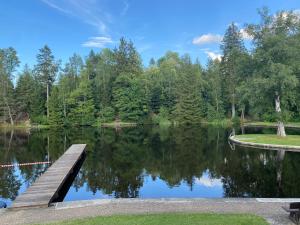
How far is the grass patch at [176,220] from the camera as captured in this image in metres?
8.42

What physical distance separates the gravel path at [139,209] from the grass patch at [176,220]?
0.50 metres

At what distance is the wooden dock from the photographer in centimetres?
1087

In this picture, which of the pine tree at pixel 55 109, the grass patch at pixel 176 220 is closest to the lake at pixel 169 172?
the grass patch at pixel 176 220

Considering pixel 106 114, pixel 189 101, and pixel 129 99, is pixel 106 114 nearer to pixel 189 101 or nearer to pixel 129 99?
pixel 129 99

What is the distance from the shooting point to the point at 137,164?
69.9 feet

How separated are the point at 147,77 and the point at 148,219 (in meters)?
60.4

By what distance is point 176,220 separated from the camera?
866 centimetres

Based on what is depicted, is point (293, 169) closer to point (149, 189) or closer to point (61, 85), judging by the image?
point (149, 189)

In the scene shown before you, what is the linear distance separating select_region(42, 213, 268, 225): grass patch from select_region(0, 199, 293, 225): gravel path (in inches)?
19.7

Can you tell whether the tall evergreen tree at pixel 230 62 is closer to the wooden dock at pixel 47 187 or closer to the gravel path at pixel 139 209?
the wooden dock at pixel 47 187

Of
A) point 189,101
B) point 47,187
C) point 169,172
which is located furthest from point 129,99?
point 47,187

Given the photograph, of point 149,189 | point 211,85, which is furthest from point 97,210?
point 211,85

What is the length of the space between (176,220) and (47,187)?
22.8 feet

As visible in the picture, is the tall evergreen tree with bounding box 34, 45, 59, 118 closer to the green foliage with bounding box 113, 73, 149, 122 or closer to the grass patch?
the green foliage with bounding box 113, 73, 149, 122
